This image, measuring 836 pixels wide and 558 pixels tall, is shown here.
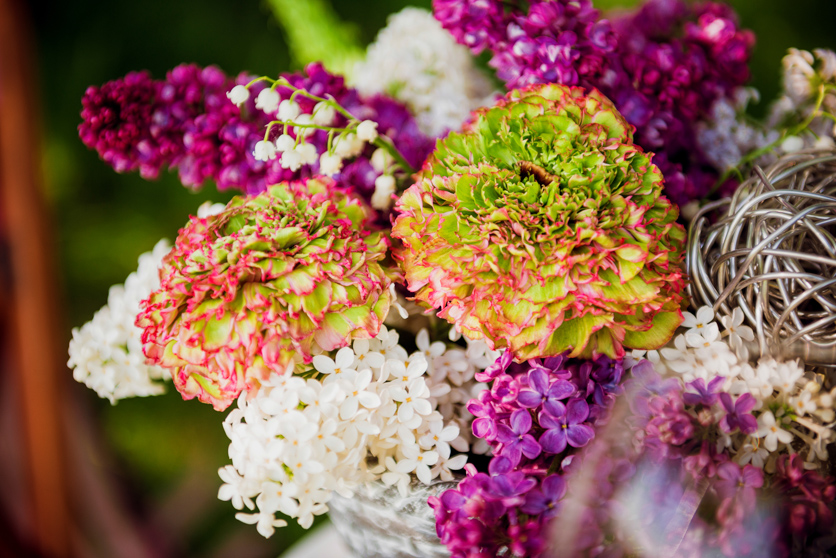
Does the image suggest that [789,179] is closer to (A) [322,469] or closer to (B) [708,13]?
(B) [708,13]

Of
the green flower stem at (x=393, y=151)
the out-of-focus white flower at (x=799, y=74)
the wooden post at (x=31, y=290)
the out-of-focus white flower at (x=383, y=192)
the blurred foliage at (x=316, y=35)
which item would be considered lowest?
the wooden post at (x=31, y=290)

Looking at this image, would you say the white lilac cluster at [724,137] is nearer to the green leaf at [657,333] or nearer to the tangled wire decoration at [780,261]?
the tangled wire decoration at [780,261]

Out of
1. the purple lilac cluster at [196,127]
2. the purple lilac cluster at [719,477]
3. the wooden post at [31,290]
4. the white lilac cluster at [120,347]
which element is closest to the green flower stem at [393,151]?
the purple lilac cluster at [196,127]

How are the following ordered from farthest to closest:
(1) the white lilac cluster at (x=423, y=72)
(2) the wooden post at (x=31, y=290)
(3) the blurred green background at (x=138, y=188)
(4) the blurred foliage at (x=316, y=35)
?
(3) the blurred green background at (x=138, y=188)
(2) the wooden post at (x=31, y=290)
(4) the blurred foliage at (x=316, y=35)
(1) the white lilac cluster at (x=423, y=72)

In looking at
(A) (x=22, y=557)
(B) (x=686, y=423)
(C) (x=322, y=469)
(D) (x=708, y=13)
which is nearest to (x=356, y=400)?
(C) (x=322, y=469)

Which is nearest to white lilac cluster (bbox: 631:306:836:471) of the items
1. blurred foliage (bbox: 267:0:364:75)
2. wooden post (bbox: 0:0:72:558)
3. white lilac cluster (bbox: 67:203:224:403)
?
white lilac cluster (bbox: 67:203:224:403)

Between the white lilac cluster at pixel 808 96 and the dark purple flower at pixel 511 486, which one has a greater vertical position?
the white lilac cluster at pixel 808 96

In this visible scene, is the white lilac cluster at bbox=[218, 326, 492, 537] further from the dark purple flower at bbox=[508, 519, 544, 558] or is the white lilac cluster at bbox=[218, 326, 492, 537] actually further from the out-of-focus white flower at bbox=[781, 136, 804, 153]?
the out-of-focus white flower at bbox=[781, 136, 804, 153]

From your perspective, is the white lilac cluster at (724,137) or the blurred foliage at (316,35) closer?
the white lilac cluster at (724,137)
